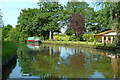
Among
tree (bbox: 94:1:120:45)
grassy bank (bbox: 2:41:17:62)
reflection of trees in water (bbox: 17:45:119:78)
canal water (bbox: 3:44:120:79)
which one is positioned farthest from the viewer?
tree (bbox: 94:1:120:45)

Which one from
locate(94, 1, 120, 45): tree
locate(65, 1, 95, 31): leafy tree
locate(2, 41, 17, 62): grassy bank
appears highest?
locate(65, 1, 95, 31): leafy tree

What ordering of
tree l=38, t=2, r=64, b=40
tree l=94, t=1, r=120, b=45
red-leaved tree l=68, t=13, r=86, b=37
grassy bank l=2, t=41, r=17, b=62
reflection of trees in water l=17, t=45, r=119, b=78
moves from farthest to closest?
tree l=38, t=2, r=64, b=40 < red-leaved tree l=68, t=13, r=86, b=37 < tree l=94, t=1, r=120, b=45 < grassy bank l=2, t=41, r=17, b=62 < reflection of trees in water l=17, t=45, r=119, b=78

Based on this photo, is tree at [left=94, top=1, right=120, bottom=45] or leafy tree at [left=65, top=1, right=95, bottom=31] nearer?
tree at [left=94, top=1, right=120, bottom=45]

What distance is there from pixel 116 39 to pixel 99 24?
35.9m

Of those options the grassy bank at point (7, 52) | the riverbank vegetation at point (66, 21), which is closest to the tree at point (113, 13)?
the grassy bank at point (7, 52)

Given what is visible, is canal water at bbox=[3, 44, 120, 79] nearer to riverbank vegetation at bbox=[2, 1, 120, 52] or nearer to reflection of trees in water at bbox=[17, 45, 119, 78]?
reflection of trees in water at bbox=[17, 45, 119, 78]

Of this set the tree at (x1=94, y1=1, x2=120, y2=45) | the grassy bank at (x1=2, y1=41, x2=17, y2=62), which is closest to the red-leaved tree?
the tree at (x1=94, y1=1, x2=120, y2=45)

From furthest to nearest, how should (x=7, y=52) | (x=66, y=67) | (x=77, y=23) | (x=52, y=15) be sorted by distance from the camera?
(x=52, y=15) → (x=77, y=23) → (x=7, y=52) → (x=66, y=67)

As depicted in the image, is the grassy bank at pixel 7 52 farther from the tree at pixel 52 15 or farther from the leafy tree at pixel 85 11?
the leafy tree at pixel 85 11

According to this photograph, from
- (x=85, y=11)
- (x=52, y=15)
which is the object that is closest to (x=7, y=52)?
(x=52, y=15)

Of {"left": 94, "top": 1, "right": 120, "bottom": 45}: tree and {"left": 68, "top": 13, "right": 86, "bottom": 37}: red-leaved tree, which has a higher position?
{"left": 68, "top": 13, "right": 86, "bottom": 37}: red-leaved tree

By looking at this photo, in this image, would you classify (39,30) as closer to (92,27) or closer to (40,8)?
(40,8)

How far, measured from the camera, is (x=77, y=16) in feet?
149

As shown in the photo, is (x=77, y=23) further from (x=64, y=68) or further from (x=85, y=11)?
(x=64, y=68)
